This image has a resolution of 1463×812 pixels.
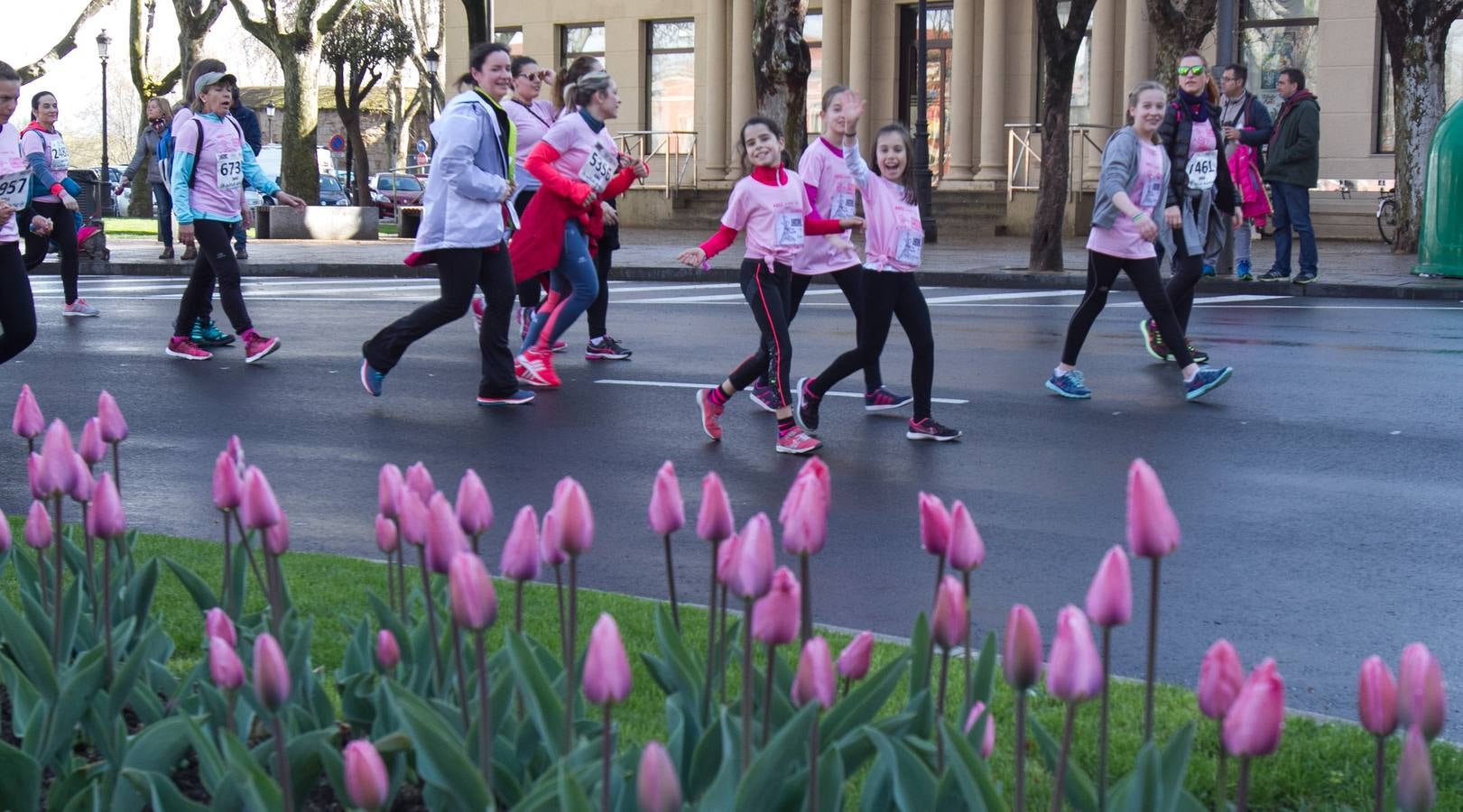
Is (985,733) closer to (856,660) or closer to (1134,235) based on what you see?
(856,660)

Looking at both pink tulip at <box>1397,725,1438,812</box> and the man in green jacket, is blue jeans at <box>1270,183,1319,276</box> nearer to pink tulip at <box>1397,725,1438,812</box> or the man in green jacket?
the man in green jacket

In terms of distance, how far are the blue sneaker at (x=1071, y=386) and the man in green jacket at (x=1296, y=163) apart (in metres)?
8.97

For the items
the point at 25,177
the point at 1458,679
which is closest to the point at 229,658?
the point at 1458,679

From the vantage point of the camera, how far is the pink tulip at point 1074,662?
2.10m

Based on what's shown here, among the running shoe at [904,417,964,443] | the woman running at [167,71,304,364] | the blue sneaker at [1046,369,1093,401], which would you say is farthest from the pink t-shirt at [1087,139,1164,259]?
the woman running at [167,71,304,364]

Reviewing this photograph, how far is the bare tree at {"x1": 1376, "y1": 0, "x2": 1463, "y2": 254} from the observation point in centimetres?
2117

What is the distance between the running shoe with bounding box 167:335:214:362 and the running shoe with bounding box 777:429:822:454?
17.4ft

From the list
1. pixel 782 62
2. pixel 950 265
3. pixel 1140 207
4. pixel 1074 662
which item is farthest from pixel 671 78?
pixel 1074 662

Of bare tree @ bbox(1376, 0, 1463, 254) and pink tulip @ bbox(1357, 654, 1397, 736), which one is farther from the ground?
bare tree @ bbox(1376, 0, 1463, 254)

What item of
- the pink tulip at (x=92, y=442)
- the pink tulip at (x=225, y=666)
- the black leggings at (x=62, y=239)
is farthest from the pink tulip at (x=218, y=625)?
the black leggings at (x=62, y=239)

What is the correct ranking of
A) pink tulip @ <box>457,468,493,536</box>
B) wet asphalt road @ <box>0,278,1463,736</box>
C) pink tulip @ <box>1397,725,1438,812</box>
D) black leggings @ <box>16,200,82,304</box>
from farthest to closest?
1. black leggings @ <box>16,200,82,304</box>
2. wet asphalt road @ <box>0,278,1463,736</box>
3. pink tulip @ <box>457,468,493,536</box>
4. pink tulip @ <box>1397,725,1438,812</box>

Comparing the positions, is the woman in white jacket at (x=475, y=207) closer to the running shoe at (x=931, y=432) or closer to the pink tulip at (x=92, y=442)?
the running shoe at (x=931, y=432)

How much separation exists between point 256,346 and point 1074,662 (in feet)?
34.6

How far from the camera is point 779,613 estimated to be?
90.4 inches
